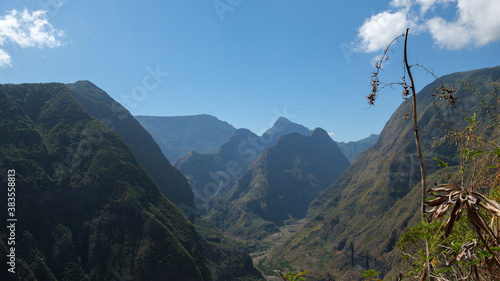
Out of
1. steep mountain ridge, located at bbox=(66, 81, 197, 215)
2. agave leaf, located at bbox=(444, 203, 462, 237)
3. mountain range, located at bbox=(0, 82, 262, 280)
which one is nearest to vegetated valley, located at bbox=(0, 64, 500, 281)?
mountain range, located at bbox=(0, 82, 262, 280)

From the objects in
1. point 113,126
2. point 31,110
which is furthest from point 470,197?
point 113,126

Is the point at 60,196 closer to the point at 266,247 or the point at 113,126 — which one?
the point at 113,126

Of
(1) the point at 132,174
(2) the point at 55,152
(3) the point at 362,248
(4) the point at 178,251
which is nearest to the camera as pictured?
(4) the point at 178,251

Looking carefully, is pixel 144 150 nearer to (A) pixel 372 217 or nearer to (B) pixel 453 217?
(A) pixel 372 217

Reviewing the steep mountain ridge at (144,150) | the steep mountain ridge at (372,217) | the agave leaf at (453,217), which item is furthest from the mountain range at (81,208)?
the agave leaf at (453,217)

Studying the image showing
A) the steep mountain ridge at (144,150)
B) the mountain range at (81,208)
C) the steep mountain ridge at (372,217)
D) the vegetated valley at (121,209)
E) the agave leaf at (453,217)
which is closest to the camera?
the agave leaf at (453,217)

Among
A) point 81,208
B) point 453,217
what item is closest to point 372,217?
point 81,208

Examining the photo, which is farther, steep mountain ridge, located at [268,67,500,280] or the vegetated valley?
steep mountain ridge, located at [268,67,500,280]

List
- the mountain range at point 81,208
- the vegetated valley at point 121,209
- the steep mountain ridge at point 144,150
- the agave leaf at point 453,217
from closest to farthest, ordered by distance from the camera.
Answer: the agave leaf at point 453,217, the mountain range at point 81,208, the vegetated valley at point 121,209, the steep mountain ridge at point 144,150

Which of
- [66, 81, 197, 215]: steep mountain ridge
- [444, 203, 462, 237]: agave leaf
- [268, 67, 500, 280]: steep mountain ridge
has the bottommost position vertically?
[268, 67, 500, 280]: steep mountain ridge

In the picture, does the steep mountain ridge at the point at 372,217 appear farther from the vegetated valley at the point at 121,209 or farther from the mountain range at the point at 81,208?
the mountain range at the point at 81,208

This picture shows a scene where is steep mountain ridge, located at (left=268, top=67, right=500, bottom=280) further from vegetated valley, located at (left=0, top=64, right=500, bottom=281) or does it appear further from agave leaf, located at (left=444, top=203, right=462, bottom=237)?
agave leaf, located at (left=444, top=203, right=462, bottom=237)
